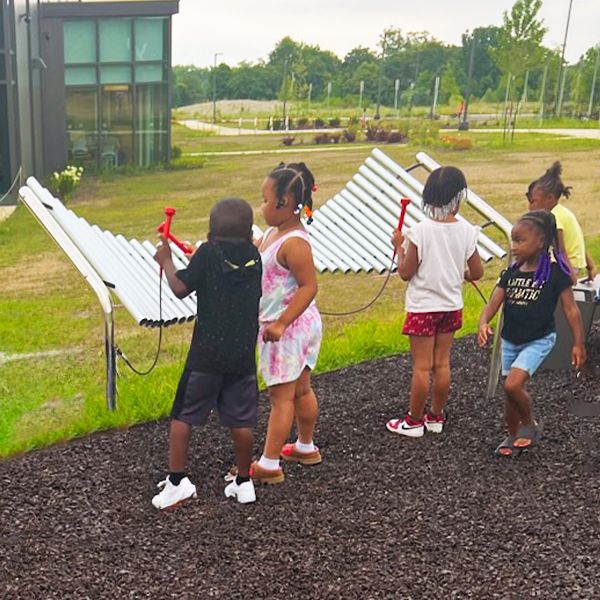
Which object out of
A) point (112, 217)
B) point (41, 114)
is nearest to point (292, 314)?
point (112, 217)

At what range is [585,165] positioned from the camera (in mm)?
27625

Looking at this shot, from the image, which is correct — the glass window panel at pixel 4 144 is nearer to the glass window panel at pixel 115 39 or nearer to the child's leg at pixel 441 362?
the glass window panel at pixel 115 39

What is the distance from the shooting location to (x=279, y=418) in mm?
4195

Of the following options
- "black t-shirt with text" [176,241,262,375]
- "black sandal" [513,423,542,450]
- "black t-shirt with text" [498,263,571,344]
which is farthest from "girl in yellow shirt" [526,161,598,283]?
"black t-shirt with text" [176,241,262,375]

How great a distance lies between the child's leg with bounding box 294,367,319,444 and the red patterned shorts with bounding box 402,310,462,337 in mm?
620

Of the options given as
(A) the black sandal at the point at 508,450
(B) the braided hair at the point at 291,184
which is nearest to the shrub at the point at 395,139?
(A) the black sandal at the point at 508,450

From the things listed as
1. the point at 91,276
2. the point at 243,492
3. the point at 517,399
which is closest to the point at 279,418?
the point at 243,492

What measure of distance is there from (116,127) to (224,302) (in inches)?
850

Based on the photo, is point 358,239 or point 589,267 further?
point 358,239

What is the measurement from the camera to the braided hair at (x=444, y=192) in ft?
15.1

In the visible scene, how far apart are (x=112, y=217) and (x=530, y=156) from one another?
1661cm

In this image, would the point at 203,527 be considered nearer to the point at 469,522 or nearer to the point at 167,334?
the point at 469,522

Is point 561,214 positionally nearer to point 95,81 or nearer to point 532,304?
point 532,304

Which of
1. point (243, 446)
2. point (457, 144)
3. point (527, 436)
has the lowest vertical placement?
point (457, 144)
